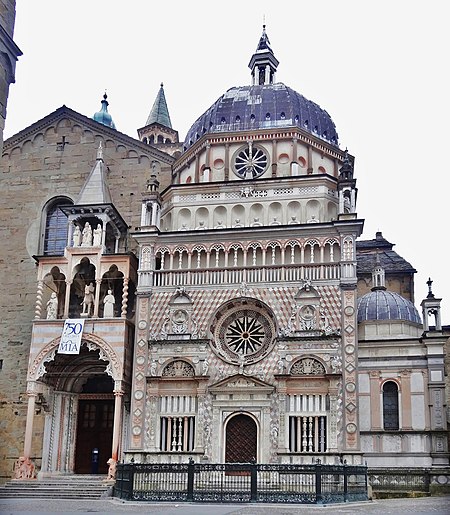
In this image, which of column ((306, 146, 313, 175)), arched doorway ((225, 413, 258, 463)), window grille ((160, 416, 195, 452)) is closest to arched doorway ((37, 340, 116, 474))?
window grille ((160, 416, 195, 452))

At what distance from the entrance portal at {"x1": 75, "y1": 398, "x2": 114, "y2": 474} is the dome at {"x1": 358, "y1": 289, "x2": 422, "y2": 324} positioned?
12.5 meters

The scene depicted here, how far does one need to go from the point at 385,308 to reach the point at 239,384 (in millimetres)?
7566

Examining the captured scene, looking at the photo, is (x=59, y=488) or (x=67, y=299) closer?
(x=59, y=488)

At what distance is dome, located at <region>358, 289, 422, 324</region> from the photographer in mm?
33094

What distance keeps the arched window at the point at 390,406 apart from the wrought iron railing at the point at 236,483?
6556 millimetres

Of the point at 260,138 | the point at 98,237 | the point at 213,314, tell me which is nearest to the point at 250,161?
the point at 260,138

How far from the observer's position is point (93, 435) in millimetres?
34938

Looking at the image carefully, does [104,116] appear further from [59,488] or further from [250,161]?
[59,488]

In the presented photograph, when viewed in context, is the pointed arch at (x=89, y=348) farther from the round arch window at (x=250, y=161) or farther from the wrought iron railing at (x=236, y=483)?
the round arch window at (x=250, y=161)

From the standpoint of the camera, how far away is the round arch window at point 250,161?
118 ft

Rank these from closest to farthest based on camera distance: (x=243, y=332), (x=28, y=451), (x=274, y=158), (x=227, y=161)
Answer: (x=28, y=451)
(x=243, y=332)
(x=274, y=158)
(x=227, y=161)

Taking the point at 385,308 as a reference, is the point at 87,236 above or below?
above

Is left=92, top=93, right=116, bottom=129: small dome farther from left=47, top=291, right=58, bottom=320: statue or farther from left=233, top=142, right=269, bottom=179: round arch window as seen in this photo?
left=47, top=291, right=58, bottom=320: statue

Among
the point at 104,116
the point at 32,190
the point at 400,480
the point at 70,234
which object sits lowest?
the point at 400,480
